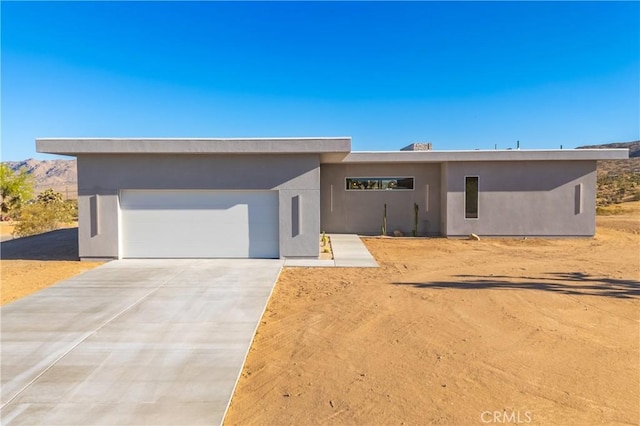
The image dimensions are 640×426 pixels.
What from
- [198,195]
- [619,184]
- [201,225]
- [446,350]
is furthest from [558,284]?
[619,184]

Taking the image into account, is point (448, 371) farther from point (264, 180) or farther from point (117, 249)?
point (117, 249)

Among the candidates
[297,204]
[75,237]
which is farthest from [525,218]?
[75,237]

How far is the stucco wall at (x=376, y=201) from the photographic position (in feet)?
53.8

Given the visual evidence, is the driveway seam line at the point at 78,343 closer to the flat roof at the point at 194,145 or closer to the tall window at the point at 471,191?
the flat roof at the point at 194,145

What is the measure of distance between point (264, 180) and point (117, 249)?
4.76 meters

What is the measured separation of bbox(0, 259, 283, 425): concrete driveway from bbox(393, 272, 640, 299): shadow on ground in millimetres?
4222

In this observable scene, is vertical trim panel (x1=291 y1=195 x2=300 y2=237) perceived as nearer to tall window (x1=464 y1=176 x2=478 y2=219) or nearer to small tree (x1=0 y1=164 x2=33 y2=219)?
tall window (x1=464 y1=176 x2=478 y2=219)

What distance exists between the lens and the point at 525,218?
15.2 meters

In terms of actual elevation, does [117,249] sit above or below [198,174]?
below

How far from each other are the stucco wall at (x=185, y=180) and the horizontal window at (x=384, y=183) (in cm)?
589

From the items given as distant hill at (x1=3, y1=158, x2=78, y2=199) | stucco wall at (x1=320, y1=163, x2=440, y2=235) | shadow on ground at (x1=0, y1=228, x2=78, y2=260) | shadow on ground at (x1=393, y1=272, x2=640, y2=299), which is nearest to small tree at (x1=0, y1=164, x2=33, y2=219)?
shadow on ground at (x1=0, y1=228, x2=78, y2=260)

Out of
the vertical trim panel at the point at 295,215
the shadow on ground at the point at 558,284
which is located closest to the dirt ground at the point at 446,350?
the shadow on ground at the point at 558,284

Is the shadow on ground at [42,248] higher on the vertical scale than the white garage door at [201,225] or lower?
lower

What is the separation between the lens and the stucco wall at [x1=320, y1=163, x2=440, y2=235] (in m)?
16.4
